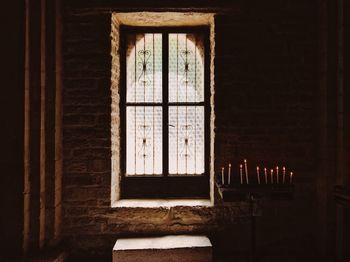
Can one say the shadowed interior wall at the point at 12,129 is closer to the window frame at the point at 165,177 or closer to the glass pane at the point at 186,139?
the window frame at the point at 165,177

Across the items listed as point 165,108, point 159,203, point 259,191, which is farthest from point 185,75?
point 259,191

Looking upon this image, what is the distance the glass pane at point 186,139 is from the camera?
4.99m

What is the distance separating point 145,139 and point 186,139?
0.54 metres

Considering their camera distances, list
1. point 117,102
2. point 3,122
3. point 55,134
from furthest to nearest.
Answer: point 117,102
point 55,134
point 3,122

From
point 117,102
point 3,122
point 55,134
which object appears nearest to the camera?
point 3,122

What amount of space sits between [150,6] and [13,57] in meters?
1.69

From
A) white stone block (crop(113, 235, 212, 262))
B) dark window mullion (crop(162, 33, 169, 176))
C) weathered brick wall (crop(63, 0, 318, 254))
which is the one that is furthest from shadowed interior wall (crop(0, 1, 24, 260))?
dark window mullion (crop(162, 33, 169, 176))

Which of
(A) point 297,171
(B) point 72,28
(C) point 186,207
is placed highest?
(B) point 72,28

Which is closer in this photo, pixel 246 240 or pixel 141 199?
pixel 246 240

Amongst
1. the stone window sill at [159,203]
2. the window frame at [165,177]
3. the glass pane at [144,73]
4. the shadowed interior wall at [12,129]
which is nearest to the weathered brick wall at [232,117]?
the stone window sill at [159,203]

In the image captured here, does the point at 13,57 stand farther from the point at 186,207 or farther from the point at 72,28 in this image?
the point at 186,207

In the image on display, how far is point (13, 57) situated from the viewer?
13.5 ft

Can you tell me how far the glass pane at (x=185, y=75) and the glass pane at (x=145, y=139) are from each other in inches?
13.5

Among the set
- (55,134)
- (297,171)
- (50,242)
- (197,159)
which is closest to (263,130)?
(297,171)
